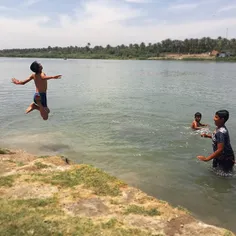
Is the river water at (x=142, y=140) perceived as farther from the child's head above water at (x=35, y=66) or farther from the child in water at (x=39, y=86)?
the child's head above water at (x=35, y=66)

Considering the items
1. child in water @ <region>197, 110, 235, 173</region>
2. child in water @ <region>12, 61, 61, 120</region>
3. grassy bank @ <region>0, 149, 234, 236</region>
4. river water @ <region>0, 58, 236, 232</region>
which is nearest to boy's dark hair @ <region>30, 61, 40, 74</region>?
child in water @ <region>12, 61, 61, 120</region>

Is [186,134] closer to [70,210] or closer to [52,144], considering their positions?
[52,144]

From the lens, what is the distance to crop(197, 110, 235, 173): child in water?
27.9 ft

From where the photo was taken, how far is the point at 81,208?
6.34 metres

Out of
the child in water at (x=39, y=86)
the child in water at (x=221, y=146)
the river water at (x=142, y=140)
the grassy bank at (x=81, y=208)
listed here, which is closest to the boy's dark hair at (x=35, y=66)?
the child in water at (x=39, y=86)

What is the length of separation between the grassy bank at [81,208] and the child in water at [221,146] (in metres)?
2.46

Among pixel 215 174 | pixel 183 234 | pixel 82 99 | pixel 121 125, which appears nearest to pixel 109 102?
pixel 82 99

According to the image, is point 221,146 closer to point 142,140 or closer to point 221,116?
point 221,116

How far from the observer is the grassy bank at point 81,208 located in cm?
555

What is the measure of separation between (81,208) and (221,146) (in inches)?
172

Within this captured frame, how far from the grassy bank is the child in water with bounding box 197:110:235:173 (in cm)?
246

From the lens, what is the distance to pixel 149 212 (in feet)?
20.5

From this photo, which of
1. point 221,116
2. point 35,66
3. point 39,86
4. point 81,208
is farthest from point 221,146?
point 35,66

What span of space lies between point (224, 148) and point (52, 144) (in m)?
7.20
